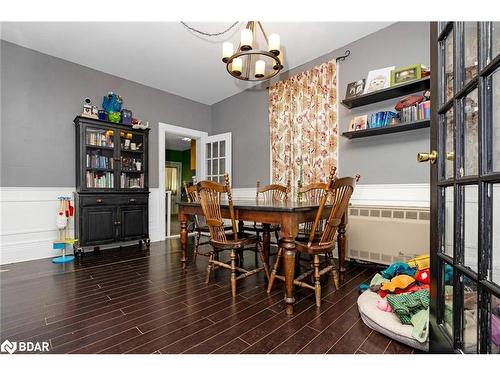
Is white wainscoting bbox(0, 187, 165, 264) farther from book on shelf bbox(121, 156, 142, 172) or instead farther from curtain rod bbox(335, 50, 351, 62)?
curtain rod bbox(335, 50, 351, 62)

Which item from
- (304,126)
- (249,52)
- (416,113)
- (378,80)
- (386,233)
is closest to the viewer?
(249,52)

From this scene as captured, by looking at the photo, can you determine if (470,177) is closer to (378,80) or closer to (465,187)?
(465,187)

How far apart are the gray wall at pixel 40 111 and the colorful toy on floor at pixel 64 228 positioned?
332 mm

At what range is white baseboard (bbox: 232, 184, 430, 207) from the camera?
8.22 feet

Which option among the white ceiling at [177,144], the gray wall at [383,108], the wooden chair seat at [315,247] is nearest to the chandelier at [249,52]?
the gray wall at [383,108]

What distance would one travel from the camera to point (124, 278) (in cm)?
239

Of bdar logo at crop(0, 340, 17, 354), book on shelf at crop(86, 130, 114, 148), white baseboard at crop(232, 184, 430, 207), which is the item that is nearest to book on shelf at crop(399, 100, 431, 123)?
white baseboard at crop(232, 184, 430, 207)

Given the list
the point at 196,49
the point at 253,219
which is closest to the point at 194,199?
the point at 253,219

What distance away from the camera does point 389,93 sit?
2646 mm

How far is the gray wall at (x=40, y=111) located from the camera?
9.82 ft

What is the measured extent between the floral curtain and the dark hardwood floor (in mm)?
1498

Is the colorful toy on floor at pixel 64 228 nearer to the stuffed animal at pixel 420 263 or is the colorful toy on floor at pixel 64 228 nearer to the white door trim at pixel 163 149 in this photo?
the white door trim at pixel 163 149

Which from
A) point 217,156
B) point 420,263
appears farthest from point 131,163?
point 420,263

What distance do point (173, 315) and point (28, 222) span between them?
2788mm
